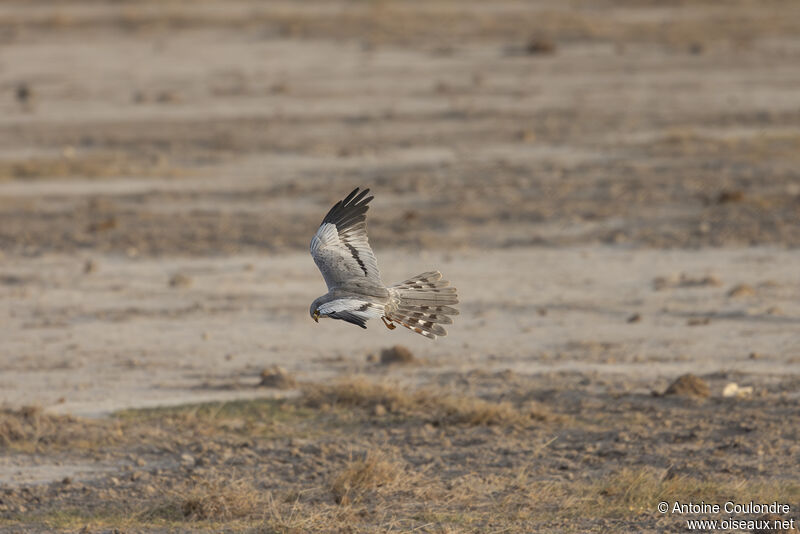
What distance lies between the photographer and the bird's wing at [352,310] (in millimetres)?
6527

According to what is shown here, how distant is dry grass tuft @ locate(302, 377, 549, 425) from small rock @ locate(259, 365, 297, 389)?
287 mm

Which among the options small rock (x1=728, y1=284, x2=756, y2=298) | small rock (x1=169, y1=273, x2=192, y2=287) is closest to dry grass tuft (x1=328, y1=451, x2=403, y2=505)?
small rock (x1=728, y1=284, x2=756, y2=298)

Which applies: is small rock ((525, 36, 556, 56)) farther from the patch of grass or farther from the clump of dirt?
the patch of grass

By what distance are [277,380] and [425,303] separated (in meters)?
2.78

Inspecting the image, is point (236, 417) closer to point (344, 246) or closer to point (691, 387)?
point (344, 246)

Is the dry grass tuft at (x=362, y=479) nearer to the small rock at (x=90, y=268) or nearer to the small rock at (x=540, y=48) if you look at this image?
the small rock at (x=90, y=268)

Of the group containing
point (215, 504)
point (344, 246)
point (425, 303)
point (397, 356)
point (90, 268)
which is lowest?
point (215, 504)

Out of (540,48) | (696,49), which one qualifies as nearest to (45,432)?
(540,48)

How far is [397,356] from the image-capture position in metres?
10.6

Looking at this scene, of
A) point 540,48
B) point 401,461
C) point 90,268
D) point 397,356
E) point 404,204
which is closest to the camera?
point 401,461

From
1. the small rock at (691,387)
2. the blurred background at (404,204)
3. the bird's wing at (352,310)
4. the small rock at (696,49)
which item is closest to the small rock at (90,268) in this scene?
the blurred background at (404,204)

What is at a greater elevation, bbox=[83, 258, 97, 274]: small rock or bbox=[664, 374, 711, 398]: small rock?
bbox=[83, 258, 97, 274]: small rock

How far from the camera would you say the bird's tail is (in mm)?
7500

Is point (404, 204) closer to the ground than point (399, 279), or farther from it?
farther from it
